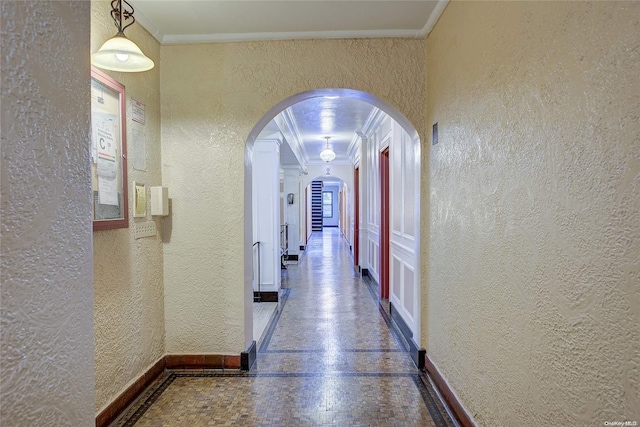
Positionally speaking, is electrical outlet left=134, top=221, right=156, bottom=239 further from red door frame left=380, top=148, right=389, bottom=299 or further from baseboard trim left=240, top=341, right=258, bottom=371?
red door frame left=380, top=148, right=389, bottom=299

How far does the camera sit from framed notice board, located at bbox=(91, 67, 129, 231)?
6.33 ft

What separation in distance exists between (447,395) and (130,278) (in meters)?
2.15

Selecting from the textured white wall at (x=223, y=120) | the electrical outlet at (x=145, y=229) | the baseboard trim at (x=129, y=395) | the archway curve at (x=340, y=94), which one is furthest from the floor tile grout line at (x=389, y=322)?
the electrical outlet at (x=145, y=229)

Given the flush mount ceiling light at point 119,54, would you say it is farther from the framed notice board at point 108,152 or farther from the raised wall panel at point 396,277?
the raised wall panel at point 396,277

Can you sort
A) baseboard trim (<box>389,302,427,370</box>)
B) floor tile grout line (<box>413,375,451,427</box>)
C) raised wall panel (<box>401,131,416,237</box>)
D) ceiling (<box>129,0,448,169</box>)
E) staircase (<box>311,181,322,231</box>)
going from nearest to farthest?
1. floor tile grout line (<box>413,375,451,427</box>)
2. ceiling (<box>129,0,448,169</box>)
3. baseboard trim (<box>389,302,427,370</box>)
4. raised wall panel (<box>401,131,416,237</box>)
5. staircase (<box>311,181,322,231</box>)

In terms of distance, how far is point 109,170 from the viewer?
2.06m

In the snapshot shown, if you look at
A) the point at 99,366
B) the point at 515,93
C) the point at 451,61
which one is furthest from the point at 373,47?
the point at 99,366

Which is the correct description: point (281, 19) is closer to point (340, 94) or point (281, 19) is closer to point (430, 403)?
point (340, 94)

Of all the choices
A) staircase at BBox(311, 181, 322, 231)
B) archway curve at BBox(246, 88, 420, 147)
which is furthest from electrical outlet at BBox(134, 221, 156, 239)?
staircase at BBox(311, 181, 322, 231)

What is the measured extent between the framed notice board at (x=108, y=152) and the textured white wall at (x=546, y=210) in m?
2.01

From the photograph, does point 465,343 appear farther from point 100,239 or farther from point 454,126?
point 100,239

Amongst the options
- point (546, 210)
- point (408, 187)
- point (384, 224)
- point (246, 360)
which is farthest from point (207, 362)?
point (384, 224)

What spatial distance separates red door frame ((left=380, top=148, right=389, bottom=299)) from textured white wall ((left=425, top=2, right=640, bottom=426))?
270 cm

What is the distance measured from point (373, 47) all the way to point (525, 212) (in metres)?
1.81
